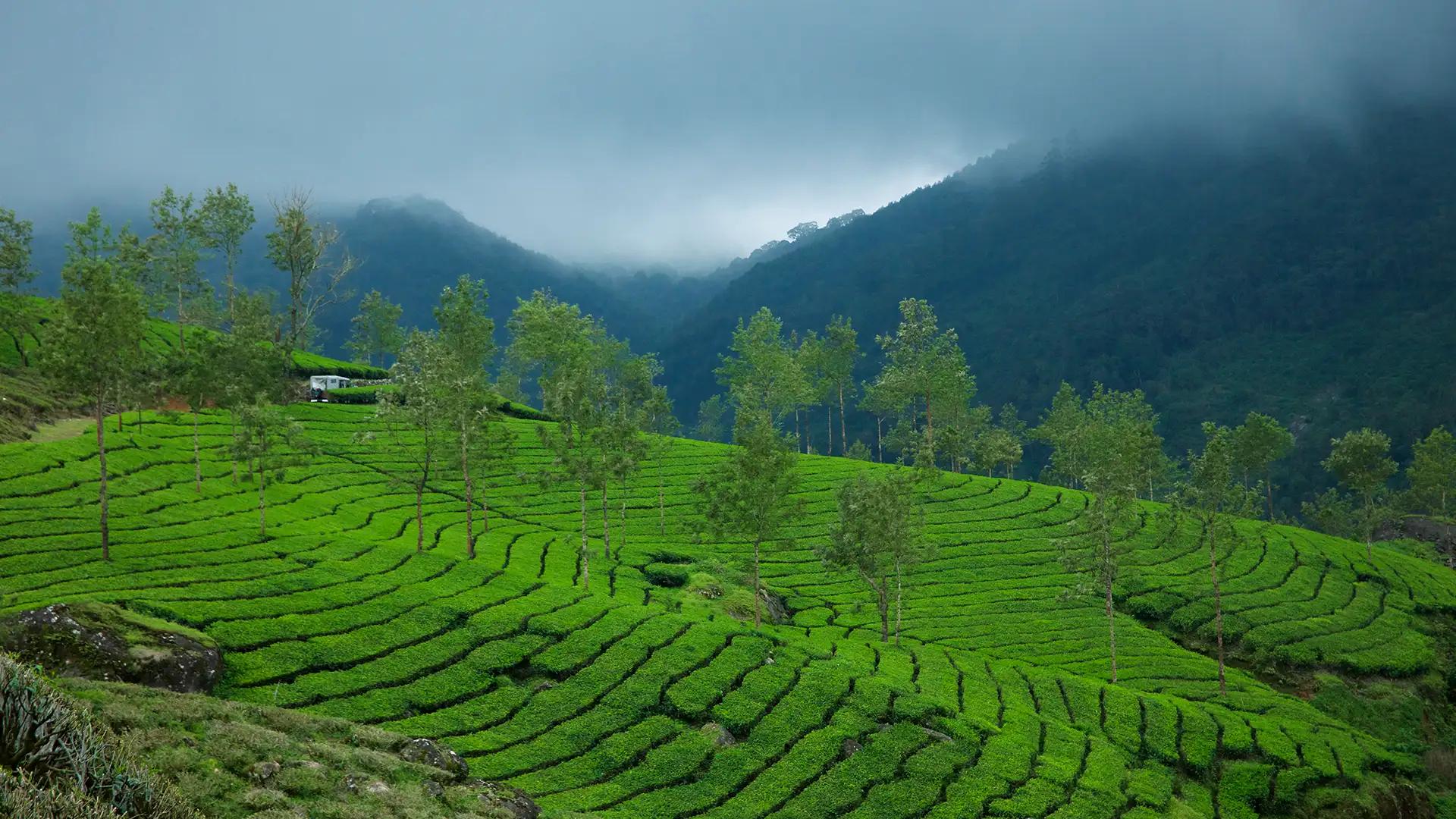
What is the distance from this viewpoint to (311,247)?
99.8 meters

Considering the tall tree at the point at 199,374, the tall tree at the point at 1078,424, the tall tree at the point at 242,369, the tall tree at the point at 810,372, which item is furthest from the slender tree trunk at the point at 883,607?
the tall tree at the point at 810,372

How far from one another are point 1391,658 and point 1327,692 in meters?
8.89

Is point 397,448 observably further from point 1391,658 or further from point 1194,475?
point 1391,658

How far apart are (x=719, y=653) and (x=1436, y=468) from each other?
3643 inches

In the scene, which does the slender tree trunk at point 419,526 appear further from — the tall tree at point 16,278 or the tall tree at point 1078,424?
the tall tree at point 1078,424

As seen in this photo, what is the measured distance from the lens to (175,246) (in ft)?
355

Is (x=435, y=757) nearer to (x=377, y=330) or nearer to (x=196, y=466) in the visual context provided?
(x=196, y=466)

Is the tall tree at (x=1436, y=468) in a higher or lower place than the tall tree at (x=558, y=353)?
lower

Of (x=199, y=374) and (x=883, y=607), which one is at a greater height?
(x=199, y=374)

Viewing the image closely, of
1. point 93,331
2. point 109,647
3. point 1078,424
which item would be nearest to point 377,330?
point 93,331

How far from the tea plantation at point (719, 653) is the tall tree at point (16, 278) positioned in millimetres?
23620

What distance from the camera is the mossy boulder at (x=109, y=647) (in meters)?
23.7

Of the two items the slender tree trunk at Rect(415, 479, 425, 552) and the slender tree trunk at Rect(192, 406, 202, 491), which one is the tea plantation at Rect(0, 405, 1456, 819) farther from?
the slender tree trunk at Rect(415, 479, 425, 552)

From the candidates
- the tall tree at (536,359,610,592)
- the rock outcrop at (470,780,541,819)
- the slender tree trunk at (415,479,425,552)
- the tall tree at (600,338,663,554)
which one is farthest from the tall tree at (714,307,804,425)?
the rock outcrop at (470,780,541,819)
